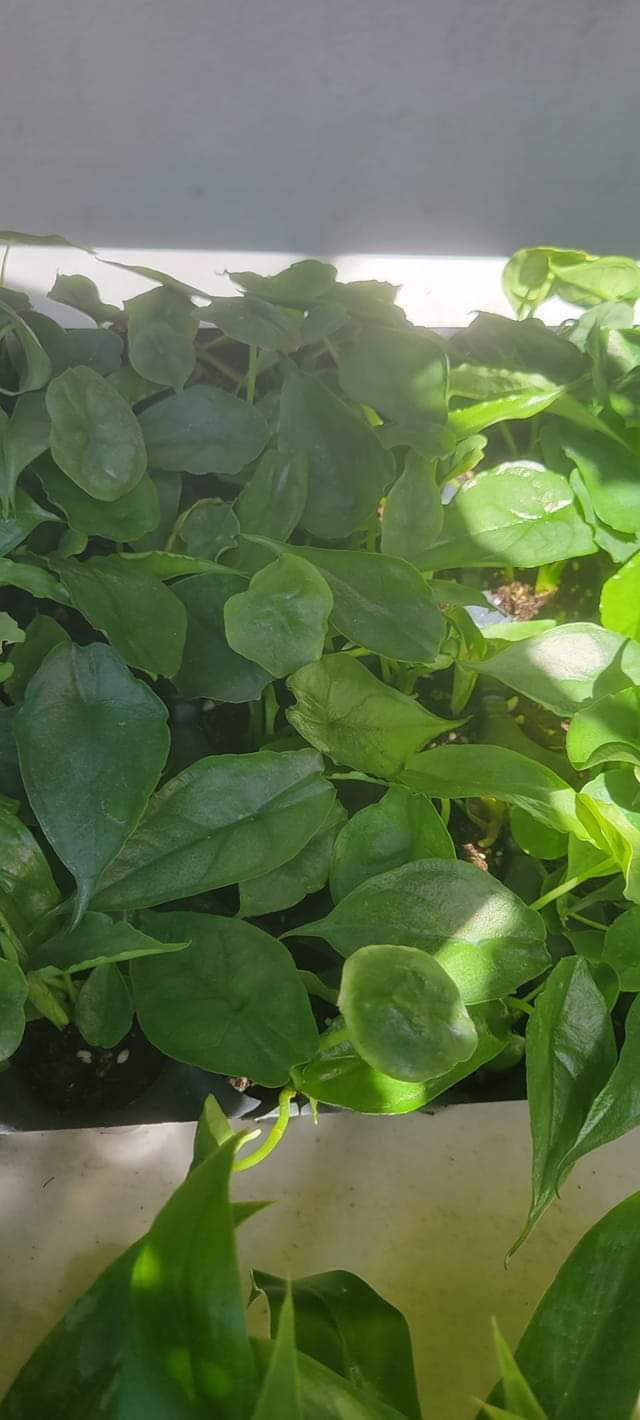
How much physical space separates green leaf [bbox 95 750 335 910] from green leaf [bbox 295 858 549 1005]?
0.04m

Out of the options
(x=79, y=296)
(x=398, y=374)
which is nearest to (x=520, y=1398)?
(x=398, y=374)

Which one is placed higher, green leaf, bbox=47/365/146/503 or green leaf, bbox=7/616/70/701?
green leaf, bbox=47/365/146/503

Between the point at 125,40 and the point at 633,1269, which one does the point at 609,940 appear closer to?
the point at 633,1269

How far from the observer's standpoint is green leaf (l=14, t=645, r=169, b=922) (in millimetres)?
489

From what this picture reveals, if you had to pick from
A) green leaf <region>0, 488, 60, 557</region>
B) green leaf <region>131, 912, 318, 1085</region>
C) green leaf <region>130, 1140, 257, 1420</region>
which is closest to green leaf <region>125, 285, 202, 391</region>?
green leaf <region>0, 488, 60, 557</region>

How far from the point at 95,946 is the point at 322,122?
1.01 m

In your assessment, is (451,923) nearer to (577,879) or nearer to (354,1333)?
(577,879)

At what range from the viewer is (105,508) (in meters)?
0.59

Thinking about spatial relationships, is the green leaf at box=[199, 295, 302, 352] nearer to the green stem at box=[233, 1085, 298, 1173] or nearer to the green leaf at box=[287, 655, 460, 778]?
the green leaf at box=[287, 655, 460, 778]

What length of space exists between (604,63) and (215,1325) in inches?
49.4

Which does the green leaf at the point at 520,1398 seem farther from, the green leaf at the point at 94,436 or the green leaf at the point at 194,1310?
the green leaf at the point at 94,436

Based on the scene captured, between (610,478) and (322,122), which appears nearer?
(610,478)

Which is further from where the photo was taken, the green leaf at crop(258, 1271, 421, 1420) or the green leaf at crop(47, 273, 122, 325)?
the green leaf at crop(47, 273, 122, 325)

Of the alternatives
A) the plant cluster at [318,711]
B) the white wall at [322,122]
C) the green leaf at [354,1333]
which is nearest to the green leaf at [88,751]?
the plant cluster at [318,711]
